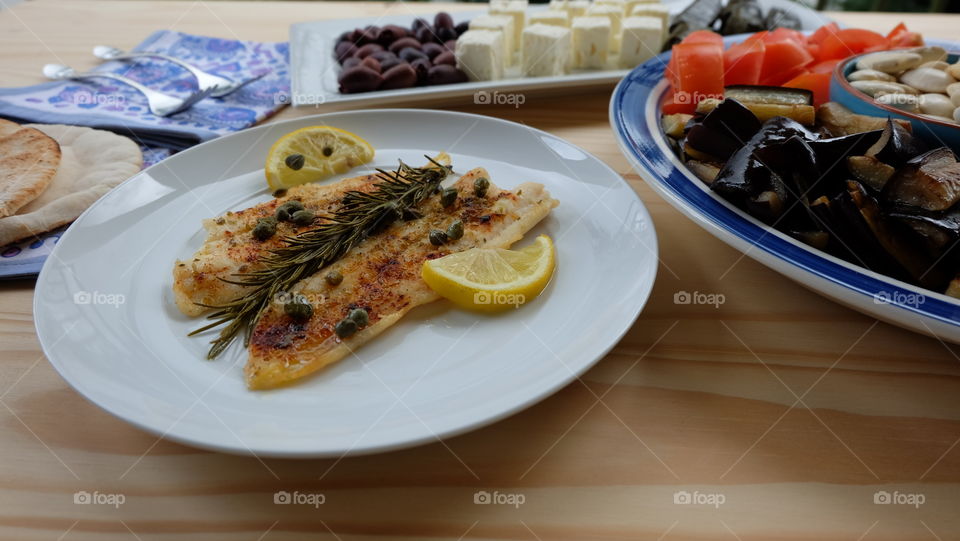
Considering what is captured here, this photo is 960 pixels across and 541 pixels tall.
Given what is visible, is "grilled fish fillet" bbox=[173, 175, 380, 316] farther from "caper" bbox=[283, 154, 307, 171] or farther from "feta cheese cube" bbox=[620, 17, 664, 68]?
"feta cheese cube" bbox=[620, 17, 664, 68]

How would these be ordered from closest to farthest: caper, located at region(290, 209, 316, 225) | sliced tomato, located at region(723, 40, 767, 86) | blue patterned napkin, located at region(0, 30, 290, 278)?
caper, located at region(290, 209, 316, 225) → sliced tomato, located at region(723, 40, 767, 86) → blue patterned napkin, located at region(0, 30, 290, 278)

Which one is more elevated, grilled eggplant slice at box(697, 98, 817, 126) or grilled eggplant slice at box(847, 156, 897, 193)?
grilled eggplant slice at box(697, 98, 817, 126)

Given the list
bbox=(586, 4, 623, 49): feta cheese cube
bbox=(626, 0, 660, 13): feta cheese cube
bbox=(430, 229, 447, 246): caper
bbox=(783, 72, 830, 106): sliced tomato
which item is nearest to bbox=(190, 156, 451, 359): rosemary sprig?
bbox=(430, 229, 447, 246): caper

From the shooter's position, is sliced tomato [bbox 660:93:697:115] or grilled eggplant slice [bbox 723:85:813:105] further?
sliced tomato [bbox 660:93:697:115]

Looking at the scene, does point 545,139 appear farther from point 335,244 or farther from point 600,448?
point 600,448

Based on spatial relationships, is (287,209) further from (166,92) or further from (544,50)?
(544,50)

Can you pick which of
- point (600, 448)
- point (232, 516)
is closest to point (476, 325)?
point (600, 448)

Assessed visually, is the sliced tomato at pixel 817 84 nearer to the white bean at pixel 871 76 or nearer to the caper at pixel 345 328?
the white bean at pixel 871 76

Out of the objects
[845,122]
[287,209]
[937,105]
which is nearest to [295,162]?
[287,209]
